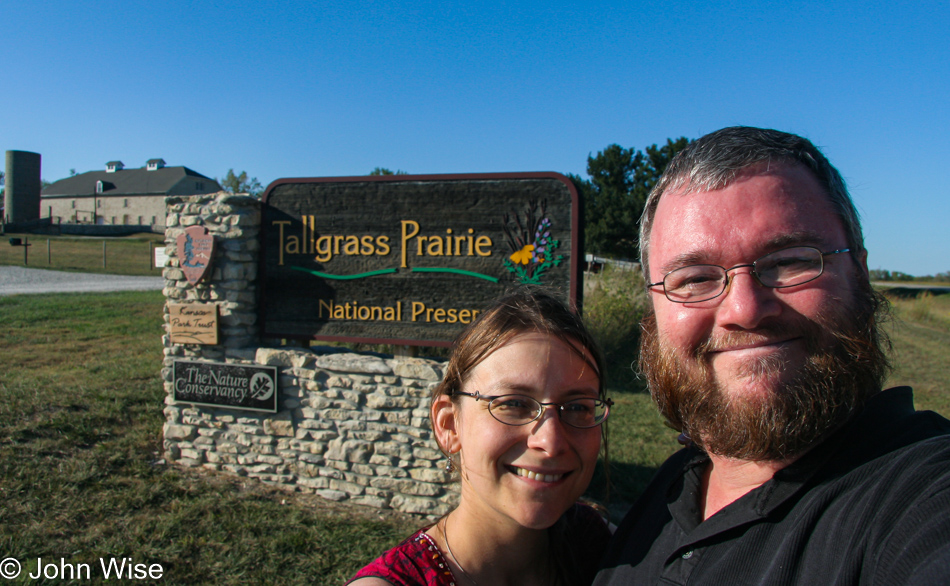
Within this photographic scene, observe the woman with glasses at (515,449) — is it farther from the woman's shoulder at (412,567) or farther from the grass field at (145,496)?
the grass field at (145,496)

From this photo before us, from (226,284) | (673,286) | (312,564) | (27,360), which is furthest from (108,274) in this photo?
(673,286)

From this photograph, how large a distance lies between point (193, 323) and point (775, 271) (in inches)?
206

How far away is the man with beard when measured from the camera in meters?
0.93

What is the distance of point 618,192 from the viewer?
3028cm

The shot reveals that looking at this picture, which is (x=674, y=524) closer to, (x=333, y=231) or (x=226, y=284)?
(x=333, y=231)

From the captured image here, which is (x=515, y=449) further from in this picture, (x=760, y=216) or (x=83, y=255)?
(x=83, y=255)

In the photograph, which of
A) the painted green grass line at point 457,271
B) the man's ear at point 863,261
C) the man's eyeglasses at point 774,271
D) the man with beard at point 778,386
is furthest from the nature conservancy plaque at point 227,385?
the man's ear at point 863,261

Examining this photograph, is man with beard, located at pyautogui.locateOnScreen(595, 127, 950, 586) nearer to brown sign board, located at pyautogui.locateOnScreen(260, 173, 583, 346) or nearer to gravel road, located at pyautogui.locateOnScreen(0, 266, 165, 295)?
brown sign board, located at pyautogui.locateOnScreen(260, 173, 583, 346)

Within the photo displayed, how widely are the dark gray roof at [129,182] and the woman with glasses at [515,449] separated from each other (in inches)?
2450

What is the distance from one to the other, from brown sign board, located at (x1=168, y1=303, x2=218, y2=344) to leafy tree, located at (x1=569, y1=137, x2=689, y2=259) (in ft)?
75.8

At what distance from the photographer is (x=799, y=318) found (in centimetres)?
111

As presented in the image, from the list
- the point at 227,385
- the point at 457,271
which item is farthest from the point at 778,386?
the point at 227,385

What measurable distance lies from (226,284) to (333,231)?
1191 millimetres

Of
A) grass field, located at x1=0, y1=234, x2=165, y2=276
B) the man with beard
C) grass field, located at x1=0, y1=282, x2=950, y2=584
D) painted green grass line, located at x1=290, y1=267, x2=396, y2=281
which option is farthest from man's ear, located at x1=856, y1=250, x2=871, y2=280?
grass field, located at x1=0, y1=234, x2=165, y2=276
